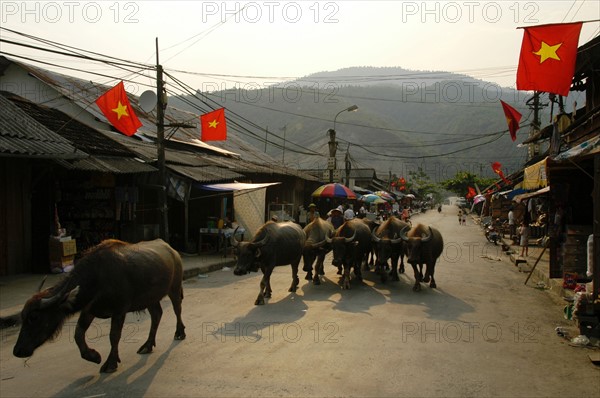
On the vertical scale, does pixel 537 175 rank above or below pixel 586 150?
below

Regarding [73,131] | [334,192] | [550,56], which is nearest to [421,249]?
[550,56]

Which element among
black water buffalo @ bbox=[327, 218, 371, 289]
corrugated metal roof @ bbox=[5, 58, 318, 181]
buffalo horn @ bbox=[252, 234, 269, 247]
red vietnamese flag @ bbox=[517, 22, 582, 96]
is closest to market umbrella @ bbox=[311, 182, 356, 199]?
corrugated metal roof @ bbox=[5, 58, 318, 181]

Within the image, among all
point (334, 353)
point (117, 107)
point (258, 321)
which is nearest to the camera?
point (334, 353)

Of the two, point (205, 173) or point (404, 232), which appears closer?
point (404, 232)

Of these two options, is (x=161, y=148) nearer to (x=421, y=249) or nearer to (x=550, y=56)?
(x=421, y=249)

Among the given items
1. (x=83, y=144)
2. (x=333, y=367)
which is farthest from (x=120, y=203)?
(x=333, y=367)

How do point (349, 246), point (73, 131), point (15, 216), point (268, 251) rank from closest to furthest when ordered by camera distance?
point (268, 251)
point (349, 246)
point (15, 216)
point (73, 131)

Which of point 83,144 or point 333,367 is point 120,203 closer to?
point 83,144

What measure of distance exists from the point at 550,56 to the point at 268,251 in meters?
7.26

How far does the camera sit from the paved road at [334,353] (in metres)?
5.15

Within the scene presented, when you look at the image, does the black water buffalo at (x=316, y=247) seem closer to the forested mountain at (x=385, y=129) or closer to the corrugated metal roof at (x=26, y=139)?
the corrugated metal roof at (x=26, y=139)

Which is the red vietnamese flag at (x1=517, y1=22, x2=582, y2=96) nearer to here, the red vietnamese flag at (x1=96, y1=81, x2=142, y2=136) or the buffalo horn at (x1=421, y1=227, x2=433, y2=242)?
the buffalo horn at (x1=421, y1=227, x2=433, y2=242)

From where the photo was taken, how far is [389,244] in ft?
39.1

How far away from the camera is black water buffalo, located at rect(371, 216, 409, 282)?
39.1 feet
